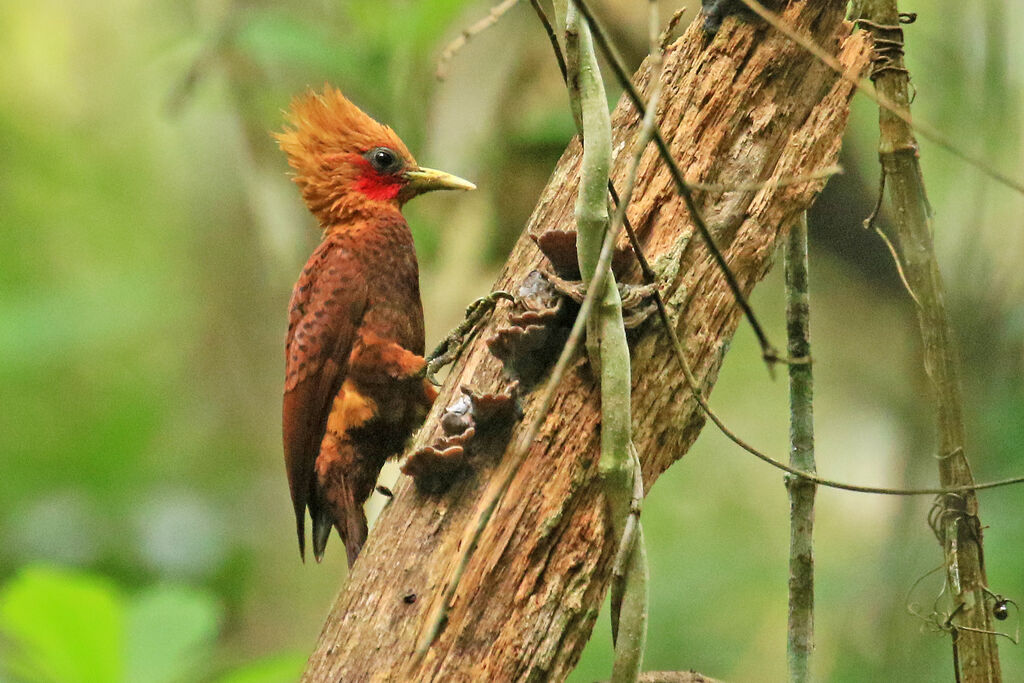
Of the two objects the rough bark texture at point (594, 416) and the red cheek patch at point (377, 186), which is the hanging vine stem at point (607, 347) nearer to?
the rough bark texture at point (594, 416)

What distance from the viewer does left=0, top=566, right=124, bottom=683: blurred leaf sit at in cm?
196

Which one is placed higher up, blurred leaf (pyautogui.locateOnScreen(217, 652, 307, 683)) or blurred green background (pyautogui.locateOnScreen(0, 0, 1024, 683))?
blurred green background (pyautogui.locateOnScreen(0, 0, 1024, 683))

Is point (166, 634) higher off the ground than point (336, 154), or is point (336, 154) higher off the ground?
point (336, 154)

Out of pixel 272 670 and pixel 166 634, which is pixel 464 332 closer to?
pixel 272 670

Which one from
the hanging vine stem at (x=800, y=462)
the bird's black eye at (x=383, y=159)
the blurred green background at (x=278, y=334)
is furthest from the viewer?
the bird's black eye at (x=383, y=159)

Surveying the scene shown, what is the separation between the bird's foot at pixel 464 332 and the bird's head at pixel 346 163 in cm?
62

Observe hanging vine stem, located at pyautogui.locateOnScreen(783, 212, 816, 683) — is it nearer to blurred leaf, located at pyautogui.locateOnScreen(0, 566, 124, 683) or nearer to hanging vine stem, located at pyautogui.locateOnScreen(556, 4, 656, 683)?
hanging vine stem, located at pyautogui.locateOnScreen(556, 4, 656, 683)

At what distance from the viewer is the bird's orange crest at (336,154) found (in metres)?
3.01

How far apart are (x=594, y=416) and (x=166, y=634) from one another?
125 centimetres

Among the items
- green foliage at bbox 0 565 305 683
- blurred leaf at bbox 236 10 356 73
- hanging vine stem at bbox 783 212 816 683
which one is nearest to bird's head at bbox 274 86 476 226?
blurred leaf at bbox 236 10 356 73

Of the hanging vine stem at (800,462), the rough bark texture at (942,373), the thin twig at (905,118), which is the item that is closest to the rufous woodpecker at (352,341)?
the hanging vine stem at (800,462)

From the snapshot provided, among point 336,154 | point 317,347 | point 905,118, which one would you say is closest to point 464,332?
point 317,347

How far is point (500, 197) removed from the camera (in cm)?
411

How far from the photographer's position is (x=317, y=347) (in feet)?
9.18
